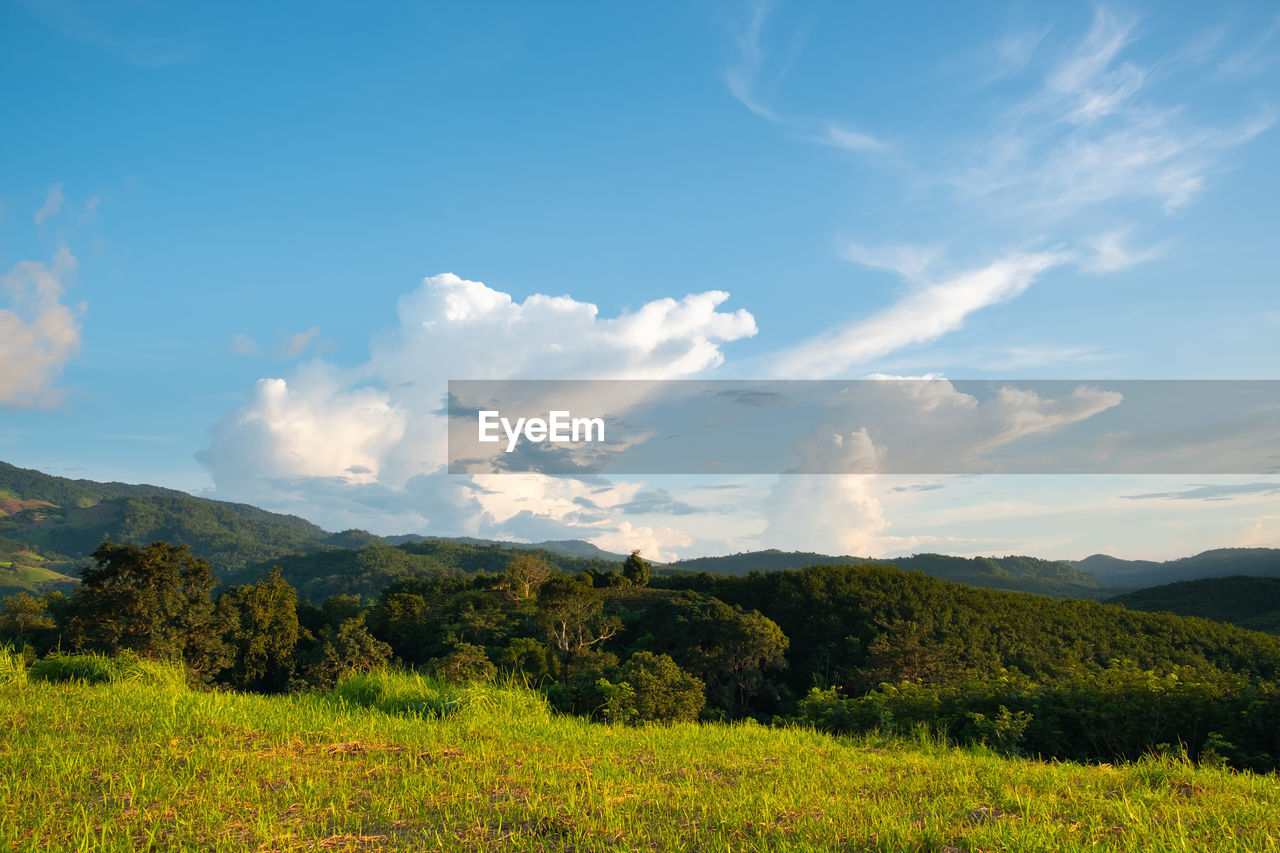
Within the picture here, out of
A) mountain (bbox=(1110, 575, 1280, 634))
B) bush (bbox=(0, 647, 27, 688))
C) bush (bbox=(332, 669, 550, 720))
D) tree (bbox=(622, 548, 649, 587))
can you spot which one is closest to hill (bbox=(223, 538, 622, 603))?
tree (bbox=(622, 548, 649, 587))

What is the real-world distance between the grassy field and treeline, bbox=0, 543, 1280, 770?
3.59 m

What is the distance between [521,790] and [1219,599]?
394 ft

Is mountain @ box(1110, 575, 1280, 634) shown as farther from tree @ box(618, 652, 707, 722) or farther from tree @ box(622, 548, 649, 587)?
tree @ box(618, 652, 707, 722)

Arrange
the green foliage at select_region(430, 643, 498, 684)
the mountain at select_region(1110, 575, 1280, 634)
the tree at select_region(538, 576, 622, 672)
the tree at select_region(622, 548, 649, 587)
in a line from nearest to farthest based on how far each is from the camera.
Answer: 1. the green foliage at select_region(430, 643, 498, 684)
2. the tree at select_region(538, 576, 622, 672)
3. the tree at select_region(622, 548, 649, 587)
4. the mountain at select_region(1110, 575, 1280, 634)

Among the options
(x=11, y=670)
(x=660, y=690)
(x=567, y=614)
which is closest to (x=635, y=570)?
(x=567, y=614)

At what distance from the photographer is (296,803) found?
4906mm

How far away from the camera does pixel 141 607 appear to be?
36.7 m

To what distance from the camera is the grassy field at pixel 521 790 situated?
429cm

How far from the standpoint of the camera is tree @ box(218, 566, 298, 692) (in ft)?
149

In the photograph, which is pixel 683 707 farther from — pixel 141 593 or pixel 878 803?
pixel 141 593

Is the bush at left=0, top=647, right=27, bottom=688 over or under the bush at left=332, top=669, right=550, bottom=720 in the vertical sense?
over

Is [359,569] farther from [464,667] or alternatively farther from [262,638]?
[464,667]

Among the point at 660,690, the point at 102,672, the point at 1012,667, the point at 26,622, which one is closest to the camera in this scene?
the point at 102,672

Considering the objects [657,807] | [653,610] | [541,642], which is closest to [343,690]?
[657,807]
